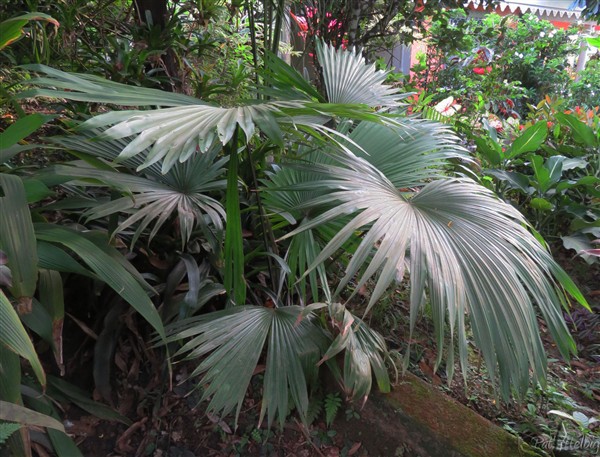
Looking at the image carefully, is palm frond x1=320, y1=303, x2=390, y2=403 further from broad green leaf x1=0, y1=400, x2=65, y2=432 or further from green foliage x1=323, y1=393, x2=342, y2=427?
broad green leaf x1=0, y1=400, x2=65, y2=432

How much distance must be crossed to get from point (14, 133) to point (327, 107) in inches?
30.2

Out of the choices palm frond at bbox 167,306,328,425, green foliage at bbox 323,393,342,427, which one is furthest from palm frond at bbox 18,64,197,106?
green foliage at bbox 323,393,342,427

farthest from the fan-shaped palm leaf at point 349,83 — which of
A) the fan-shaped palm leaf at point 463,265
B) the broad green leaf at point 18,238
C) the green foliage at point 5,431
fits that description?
the green foliage at point 5,431

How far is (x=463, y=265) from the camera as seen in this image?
93cm

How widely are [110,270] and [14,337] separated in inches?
11.7

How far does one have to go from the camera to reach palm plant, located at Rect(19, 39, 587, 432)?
2.90ft

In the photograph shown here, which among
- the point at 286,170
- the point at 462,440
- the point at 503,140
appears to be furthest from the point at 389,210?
the point at 503,140

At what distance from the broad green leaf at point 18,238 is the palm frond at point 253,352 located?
1.24ft

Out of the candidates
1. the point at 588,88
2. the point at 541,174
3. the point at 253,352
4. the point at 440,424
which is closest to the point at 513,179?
the point at 541,174

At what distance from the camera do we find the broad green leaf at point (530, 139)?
242 cm

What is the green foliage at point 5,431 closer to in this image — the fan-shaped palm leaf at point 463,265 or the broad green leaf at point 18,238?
the broad green leaf at point 18,238

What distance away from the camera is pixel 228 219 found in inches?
48.2

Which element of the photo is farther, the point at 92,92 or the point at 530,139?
the point at 530,139

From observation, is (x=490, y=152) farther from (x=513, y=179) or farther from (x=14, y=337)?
(x=14, y=337)
